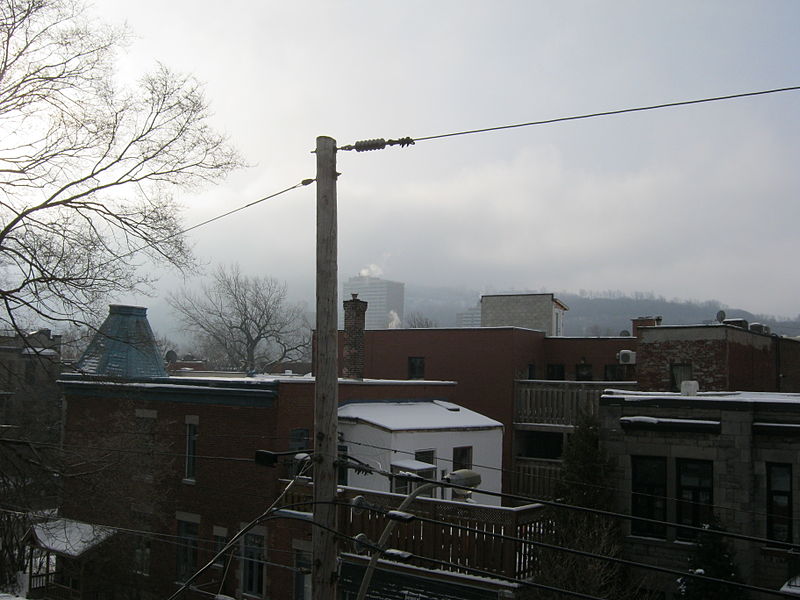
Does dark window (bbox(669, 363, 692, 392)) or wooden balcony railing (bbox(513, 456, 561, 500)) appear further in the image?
wooden balcony railing (bbox(513, 456, 561, 500))

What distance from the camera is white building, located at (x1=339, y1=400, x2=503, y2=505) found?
22.9 meters

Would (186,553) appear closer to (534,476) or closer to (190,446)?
(190,446)

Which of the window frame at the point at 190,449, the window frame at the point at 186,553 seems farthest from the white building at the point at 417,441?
the window frame at the point at 186,553

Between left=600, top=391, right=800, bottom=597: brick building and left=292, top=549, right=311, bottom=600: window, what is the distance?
8.88 metres

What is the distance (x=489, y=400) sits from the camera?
3456 centimetres

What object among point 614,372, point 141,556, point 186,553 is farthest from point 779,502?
point 614,372

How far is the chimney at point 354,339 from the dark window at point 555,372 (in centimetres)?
1377

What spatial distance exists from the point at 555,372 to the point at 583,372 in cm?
143

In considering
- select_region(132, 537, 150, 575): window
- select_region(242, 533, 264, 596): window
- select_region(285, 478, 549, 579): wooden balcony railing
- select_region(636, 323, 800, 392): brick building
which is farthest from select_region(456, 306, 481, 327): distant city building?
select_region(285, 478, 549, 579): wooden balcony railing

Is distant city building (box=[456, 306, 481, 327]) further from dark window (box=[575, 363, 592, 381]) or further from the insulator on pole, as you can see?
the insulator on pole

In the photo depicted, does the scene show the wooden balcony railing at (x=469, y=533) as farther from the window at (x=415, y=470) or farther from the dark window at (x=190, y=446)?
the dark window at (x=190, y=446)

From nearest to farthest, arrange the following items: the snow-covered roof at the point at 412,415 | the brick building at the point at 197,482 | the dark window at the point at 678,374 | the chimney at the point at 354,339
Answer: the brick building at the point at 197,482 → the snow-covered roof at the point at 412,415 → the dark window at the point at 678,374 → the chimney at the point at 354,339

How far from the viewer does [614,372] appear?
37.9 metres

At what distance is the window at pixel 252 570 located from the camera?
2295 cm
